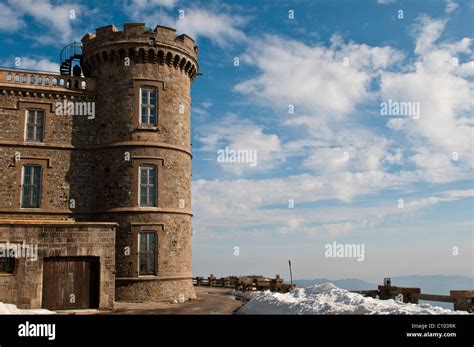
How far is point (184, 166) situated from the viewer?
23.7m

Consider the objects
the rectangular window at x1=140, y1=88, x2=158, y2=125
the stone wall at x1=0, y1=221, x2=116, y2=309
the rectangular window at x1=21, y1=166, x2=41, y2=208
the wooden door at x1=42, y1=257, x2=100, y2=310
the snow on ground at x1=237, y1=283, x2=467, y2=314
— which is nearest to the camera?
the snow on ground at x1=237, y1=283, x2=467, y2=314

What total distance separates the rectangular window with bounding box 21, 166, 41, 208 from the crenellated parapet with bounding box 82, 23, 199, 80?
6.49m

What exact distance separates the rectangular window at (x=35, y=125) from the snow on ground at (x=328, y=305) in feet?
44.2

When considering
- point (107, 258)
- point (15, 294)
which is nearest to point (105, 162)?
point (107, 258)

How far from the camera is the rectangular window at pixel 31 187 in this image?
71.3ft

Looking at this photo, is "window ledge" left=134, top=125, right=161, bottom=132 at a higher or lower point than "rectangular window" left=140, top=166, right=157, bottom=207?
higher

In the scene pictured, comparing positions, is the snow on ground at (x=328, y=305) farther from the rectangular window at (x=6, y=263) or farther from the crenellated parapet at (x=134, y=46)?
the crenellated parapet at (x=134, y=46)

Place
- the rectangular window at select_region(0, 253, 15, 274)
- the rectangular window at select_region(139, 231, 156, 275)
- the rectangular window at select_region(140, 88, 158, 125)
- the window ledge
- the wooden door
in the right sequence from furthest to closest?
the rectangular window at select_region(140, 88, 158, 125)
the window ledge
the rectangular window at select_region(139, 231, 156, 275)
the wooden door
the rectangular window at select_region(0, 253, 15, 274)

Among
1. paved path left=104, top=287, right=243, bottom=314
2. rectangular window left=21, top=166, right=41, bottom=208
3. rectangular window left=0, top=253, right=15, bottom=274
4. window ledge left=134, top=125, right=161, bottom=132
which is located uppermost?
window ledge left=134, top=125, right=161, bottom=132

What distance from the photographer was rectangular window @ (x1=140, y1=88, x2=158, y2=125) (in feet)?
75.4

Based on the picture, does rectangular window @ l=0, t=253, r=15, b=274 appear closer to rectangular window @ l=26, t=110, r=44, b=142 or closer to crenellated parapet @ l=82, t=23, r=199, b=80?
rectangular window @ l=26, t=110, r=44, b=142

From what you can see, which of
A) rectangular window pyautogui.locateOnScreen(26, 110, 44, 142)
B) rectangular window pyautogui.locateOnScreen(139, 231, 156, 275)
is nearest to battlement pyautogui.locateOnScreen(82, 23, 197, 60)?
rectangular window pyautogui.locateOnScreen(26, 110, 44, 142)
